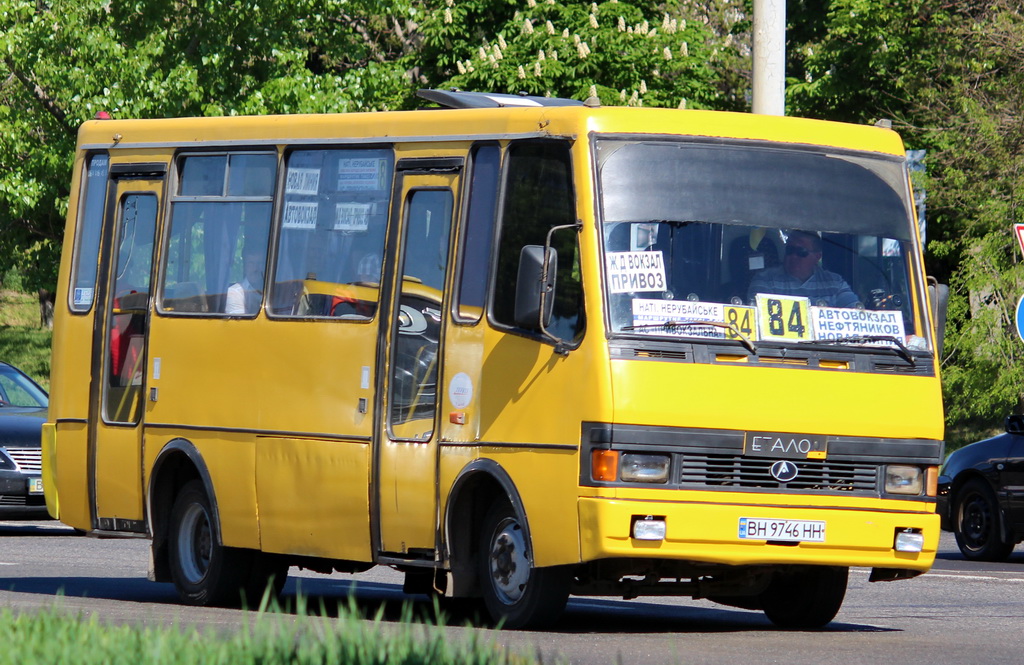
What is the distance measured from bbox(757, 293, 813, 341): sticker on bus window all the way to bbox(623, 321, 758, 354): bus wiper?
0.12 m

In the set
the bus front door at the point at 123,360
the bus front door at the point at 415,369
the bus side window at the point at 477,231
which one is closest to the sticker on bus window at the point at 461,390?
the bus front door at the point at 415,369

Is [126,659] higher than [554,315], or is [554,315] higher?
[554,315]

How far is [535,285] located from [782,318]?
1.34 m

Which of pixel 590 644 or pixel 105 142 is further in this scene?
pixel 105 142

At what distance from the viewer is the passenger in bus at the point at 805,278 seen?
1075cm

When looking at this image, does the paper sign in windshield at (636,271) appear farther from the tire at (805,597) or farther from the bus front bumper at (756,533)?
the tire at (805,597)

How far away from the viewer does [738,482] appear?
10484 millimetres

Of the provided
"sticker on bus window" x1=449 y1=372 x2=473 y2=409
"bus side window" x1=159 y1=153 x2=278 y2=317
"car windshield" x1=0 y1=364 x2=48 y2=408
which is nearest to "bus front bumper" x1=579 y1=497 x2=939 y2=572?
"sticker on bus window" x1=449 y1=372 x2=473 y2=409

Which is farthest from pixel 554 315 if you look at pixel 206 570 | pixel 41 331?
pixel 41 331

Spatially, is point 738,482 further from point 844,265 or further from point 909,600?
point 909,600

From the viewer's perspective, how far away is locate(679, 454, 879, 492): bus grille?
10.4 meters

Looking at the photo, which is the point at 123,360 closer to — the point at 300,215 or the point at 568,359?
the point at 300,215

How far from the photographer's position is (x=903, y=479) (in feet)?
35.6

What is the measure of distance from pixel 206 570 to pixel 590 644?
3807mm
